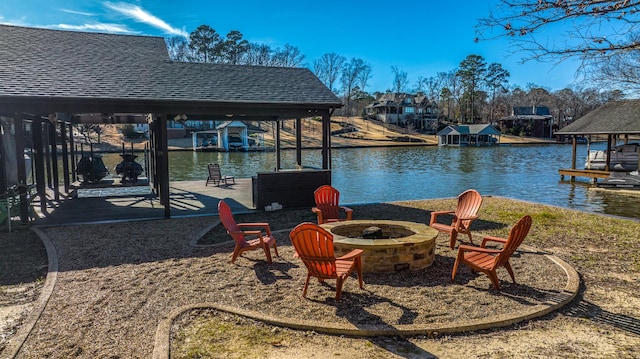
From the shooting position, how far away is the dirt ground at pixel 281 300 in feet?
10.9

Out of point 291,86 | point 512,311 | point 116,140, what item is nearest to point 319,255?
point 512,311

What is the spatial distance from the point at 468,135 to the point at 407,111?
18159 mm

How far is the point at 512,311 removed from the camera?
394cm

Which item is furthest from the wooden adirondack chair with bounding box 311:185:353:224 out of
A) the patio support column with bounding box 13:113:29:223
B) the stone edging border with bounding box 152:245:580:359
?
the patio support column with bounding box 13:113:29:223

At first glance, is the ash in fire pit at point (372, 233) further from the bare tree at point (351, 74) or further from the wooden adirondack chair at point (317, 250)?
the bare tree at point (351, 74)

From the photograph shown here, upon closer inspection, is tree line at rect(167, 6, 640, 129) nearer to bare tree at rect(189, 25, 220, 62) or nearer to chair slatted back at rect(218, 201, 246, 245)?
bare tree at rect(189, 25, 220, 62)

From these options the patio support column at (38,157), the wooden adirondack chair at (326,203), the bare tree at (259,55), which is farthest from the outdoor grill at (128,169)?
the bare tree at (259,55)

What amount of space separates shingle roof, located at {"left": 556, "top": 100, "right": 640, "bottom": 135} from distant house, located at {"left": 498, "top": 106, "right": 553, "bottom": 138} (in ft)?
163

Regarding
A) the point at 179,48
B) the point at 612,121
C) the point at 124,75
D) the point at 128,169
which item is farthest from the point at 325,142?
the point at 179,48

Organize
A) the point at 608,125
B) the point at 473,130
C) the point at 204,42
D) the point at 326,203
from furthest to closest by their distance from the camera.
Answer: the point at 204,42, the point at 473,130, the point at 608,125, the point at 326,203

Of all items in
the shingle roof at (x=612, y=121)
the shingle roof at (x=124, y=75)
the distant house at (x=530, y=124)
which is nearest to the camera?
the shingle roof at (x=124, y=75)

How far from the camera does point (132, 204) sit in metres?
10.3

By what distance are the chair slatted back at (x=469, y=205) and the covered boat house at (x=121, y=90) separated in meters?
3.77

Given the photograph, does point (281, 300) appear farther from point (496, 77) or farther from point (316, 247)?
point (496, 77)
